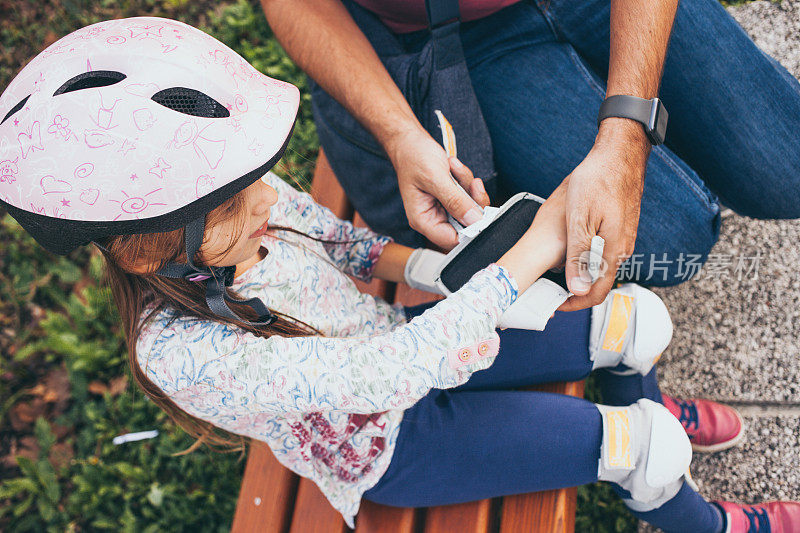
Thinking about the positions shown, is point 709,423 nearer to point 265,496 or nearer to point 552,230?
point 552,230

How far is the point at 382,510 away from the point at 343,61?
153cm

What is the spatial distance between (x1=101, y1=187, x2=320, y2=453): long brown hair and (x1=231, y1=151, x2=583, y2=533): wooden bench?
53cm

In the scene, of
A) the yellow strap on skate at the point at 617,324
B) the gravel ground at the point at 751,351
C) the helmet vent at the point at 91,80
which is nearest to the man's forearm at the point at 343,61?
the helmet vent at the point at 91,80

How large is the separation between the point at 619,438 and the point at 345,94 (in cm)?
143

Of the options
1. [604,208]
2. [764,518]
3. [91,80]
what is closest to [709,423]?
[764,518]

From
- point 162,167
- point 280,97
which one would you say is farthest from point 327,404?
point 280,97

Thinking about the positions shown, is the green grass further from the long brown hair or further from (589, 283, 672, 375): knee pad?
the long brown hair

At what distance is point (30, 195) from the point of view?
4.37 feet

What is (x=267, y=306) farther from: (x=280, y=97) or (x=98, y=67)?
(x=98, y=67)

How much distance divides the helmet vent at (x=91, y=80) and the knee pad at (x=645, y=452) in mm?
1686

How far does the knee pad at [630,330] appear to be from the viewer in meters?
1.91

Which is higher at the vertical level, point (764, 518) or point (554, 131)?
point (554, 131)

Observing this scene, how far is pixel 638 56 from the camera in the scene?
181 cm

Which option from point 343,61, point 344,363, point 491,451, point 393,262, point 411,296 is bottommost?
point 491,451
